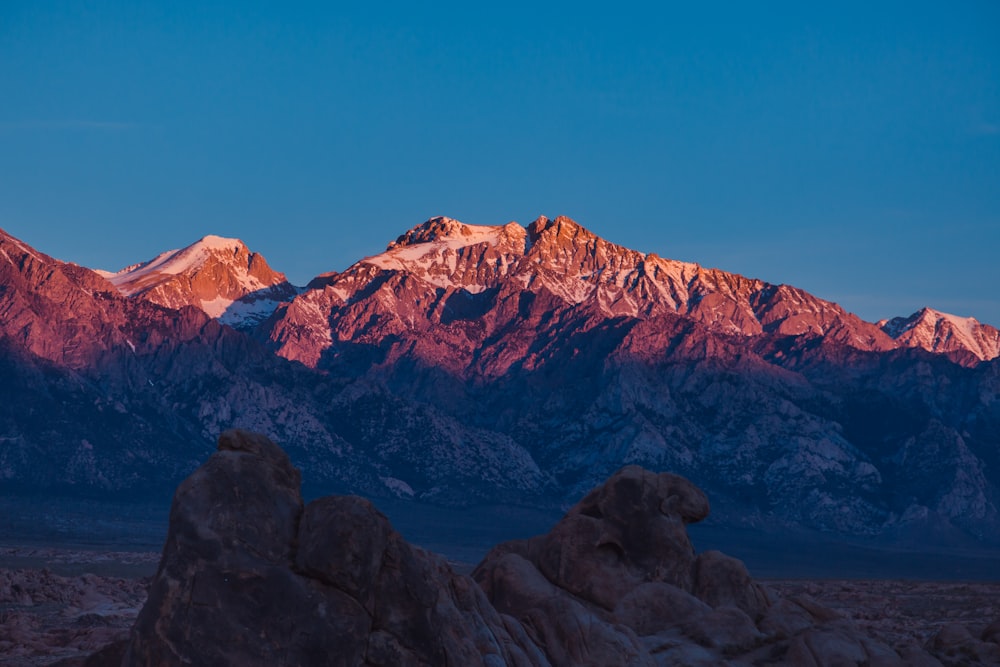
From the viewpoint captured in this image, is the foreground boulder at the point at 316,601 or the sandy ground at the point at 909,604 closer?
the foreground boulder at the point at 316,601

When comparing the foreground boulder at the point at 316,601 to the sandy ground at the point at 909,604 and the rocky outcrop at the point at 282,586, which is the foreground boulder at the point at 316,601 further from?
the sandy ground at the point at 909,604

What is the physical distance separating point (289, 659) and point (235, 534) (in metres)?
2.35

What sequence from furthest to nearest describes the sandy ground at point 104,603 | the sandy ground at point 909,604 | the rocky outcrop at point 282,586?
1. the sandy ground at point 909,604
2. the sandy ground at point 104,603
3. the rocky outcrop at point 282,586

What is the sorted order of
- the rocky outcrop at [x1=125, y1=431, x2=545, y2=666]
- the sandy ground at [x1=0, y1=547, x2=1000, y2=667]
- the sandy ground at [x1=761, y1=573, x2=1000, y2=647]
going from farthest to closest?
the sandy ground at [x1=761, y1=573, x2=1000, y2=647], the sandy ground at [x1=0, y1=547, x2=1000, y2=667], the rocky outcrop at [x1=125, y1=431, x2=545, y2=666]

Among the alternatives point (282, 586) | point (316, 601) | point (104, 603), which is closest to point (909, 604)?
point (104, 603)

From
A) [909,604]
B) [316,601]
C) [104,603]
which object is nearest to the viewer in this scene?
[316,601]

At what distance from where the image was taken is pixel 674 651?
103 ft

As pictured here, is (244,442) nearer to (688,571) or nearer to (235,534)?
(235,534)

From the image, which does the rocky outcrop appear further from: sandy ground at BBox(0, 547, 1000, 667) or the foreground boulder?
sandy ground at BBox(0, 547, 1000, 667)

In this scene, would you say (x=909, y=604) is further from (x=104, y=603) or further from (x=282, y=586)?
(x=282, y=586)

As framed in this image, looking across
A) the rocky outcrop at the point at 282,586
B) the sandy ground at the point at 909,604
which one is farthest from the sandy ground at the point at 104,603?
the rocky outcrop at the point at 282,586

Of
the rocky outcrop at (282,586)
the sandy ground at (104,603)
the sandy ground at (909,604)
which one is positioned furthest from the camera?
the sandy ground at (909,604)

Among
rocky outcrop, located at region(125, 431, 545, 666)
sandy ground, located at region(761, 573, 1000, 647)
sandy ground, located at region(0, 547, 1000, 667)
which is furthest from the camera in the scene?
sandy ground, located at region(761, 573, 1000, 647)

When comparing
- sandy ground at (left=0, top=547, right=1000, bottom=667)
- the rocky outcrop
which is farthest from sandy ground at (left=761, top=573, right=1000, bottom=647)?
the rocky outcrop
